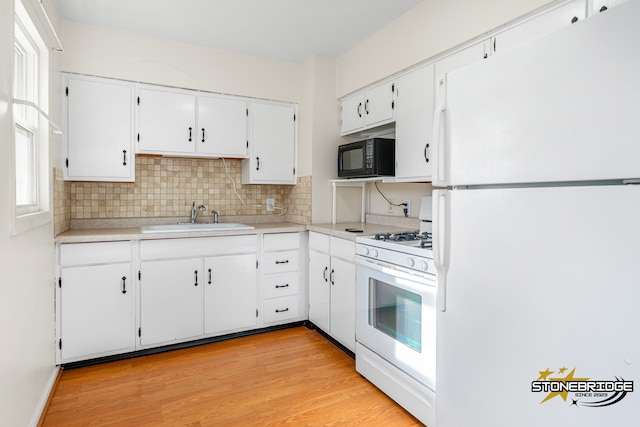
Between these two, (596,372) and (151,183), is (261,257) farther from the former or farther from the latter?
(596,372)

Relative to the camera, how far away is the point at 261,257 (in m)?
3.15

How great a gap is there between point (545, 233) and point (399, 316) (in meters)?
1.15

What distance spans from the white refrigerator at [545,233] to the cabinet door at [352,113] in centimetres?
173

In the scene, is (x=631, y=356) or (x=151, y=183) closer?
(x=631, y=356)

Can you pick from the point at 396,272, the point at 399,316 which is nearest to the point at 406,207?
the point at 396,272

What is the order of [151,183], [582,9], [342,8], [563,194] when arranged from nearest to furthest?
[563,194]
[582,9]
[342,8]
[151,183]

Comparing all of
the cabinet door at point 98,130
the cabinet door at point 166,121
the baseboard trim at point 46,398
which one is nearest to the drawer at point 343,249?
the cabinet door at point 166,121

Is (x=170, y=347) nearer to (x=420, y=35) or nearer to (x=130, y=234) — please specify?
(x=130, y=234)

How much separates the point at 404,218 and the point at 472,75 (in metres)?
1.80

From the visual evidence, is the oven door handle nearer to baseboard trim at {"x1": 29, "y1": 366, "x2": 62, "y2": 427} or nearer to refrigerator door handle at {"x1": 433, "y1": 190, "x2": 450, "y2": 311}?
refrigerator door handle at {"x1": 433, "y1": 190, "x2": 450, "y2": 311}

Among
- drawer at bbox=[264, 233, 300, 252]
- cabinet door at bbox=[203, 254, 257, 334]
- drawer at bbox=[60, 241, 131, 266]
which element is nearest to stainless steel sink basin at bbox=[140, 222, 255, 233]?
drawer at bbox=[264, 233, 300, 252]

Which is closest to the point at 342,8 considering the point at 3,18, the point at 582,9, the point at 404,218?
the point at 582,9

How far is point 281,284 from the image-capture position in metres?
3.24

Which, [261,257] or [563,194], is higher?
[563,194]
